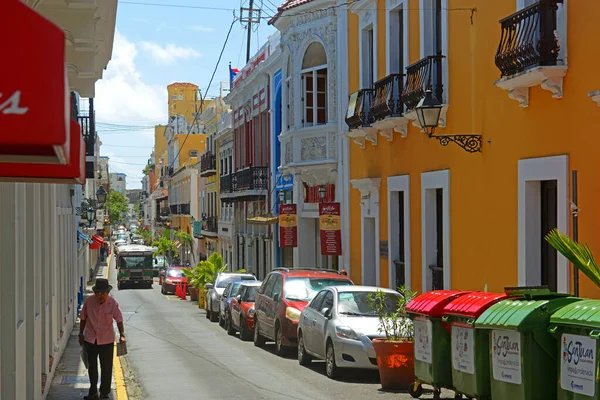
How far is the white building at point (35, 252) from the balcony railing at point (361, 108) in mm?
6686

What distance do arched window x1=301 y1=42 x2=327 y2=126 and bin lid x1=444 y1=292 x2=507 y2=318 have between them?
15522 millimetres

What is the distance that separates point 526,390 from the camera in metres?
9.19

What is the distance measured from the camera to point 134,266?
58.7 metres

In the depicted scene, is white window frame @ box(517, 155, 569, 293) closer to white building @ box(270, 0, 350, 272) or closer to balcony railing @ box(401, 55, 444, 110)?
balcony railing @ box(401, 55, 444, 110)

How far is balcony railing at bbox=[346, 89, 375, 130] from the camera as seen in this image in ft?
71.2

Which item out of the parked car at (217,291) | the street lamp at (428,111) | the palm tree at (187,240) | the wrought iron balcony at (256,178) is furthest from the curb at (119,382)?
the palm tree at (187,240)

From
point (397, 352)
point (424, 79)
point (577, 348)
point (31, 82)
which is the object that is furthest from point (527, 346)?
point (424, 79)

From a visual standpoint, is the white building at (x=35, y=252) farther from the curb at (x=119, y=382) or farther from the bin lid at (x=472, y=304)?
the bin lid at (x=472, y=304)

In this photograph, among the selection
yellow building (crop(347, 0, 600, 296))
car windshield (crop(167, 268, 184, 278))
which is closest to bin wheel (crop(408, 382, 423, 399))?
yellow building (crop(347, 0, 600, 296))

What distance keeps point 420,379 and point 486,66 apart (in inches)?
231

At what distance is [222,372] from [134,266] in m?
43.7

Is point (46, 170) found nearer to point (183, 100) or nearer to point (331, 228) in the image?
point (331, 228)

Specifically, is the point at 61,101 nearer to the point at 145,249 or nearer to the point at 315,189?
the point at 315,189

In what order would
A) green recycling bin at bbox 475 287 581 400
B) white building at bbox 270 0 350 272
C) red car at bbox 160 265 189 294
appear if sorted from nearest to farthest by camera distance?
green recycling bin at bbox 475 287 581 400
white building at bbox 270 0 350 272
red car at bbox 160 265 189 294
